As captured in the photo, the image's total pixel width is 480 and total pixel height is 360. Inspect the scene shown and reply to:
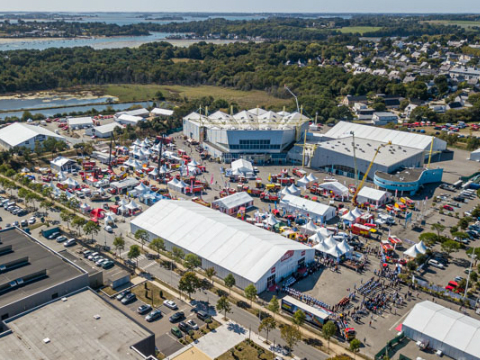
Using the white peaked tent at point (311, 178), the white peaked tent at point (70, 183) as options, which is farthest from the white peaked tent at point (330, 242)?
the white peaked tent at point (70, 183)

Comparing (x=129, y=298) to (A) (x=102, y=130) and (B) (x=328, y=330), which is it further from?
(A) (x=102, y=130)

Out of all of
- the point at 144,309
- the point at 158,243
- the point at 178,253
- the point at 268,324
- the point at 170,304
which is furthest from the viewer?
the point at 158,243

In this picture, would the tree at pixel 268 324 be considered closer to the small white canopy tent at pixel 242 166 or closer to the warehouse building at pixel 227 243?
the warehouse building at pixel 227 243

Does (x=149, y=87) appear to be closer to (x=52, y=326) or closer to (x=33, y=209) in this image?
(x=33, y=209)

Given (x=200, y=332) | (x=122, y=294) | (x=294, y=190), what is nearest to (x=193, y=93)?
(x=294, y=190)

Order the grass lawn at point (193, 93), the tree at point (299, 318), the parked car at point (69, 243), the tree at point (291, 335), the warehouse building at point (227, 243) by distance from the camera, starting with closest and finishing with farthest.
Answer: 1. the tree at point (291, 335)
2. the tree at point (299, 318)
3. the warehouse building at point (227, 243)
4. the parked car at point (69, 243)
5. the grass lawn at point (193, 93)

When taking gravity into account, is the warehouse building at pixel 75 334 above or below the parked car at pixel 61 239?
above
